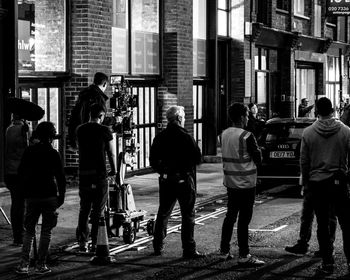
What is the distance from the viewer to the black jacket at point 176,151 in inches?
402

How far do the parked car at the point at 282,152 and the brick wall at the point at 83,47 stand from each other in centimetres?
378

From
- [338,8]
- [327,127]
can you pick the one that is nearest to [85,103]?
[327,127]

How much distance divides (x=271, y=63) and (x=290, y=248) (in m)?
19.3

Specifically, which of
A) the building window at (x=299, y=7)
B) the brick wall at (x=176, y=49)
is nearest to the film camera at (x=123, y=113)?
the brick wall at (x=176, y=49)

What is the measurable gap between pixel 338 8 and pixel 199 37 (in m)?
8.46

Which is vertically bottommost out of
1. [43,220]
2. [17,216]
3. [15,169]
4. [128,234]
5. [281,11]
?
[128,234]

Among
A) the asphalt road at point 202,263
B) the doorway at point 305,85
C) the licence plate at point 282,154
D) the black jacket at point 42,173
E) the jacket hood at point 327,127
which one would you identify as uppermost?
the doorway at point 305,85

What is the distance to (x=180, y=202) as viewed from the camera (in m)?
10.3

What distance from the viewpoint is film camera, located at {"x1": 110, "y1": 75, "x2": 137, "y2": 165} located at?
37.1 feet

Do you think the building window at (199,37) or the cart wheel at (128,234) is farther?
the building window at (199,37)

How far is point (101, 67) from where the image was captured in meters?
17.3

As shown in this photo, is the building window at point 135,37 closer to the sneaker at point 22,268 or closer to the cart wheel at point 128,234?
the cart wheel at point 128,234

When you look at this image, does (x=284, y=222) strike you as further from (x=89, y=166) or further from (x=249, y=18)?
(x=249, y=18)

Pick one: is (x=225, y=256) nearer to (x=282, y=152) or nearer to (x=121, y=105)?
(x=121, y=105)
